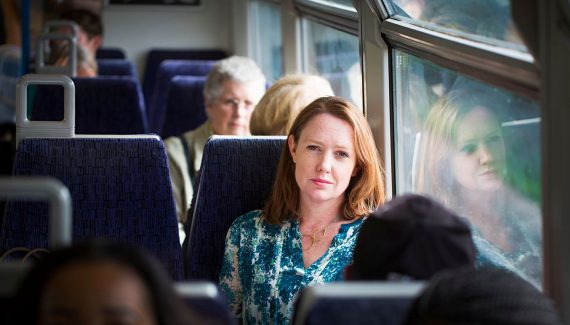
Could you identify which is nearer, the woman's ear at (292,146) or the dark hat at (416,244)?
the dark hat at (416,244)

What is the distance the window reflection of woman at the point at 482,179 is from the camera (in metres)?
2.11

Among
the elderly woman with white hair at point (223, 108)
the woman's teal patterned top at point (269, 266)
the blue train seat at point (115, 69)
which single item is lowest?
the woman's teal patterned top at point (269, 266)

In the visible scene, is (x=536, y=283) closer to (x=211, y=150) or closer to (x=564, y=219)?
(x=564, y=219)

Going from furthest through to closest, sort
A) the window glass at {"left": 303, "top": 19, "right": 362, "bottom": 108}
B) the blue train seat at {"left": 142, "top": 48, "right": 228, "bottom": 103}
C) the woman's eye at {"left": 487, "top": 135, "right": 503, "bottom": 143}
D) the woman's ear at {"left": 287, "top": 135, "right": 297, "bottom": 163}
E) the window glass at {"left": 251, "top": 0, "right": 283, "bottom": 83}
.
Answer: the blue train seat at {"left": 142, "top": 48, "right": 228, "bottom": 103}
the window glass at {"left": 251, "top": 0, "right": 283, "bottom": 83}
the window glass at {"left": 303, "top": 19, "right": 362, "bottom": 108}
the woman's ear at {"left": 287, "top": 135, "right": 297, "bottom": 163}
the woman's eye at {"left": 487, "top": 135, "right": 503, "bottom": 143}

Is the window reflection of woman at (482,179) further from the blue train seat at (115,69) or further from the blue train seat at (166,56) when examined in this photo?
the blue train seat at (166,56)

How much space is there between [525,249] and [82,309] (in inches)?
44.3

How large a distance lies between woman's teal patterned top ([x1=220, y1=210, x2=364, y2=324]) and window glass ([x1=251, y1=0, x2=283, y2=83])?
365 cm

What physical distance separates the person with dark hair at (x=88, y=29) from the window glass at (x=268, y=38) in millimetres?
1201

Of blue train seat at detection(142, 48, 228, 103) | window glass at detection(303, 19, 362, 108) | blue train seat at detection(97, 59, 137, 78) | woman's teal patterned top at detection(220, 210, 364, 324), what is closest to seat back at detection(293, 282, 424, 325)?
woman's teal patterned top at detection(220, 210, 364, 324)

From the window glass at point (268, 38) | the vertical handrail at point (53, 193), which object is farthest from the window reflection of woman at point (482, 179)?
the window glass at point (268, 38)

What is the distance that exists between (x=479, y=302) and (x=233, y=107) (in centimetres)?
299

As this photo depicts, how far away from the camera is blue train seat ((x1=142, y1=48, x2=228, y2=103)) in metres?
9.36

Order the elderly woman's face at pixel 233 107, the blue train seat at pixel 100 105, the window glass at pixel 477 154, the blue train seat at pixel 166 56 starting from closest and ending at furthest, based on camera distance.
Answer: the window glass at pixel 477 154 → the elderly woman's face at pixel 233 107 → the blue train seat at pixel 100 105 → the blue train seat at pixel 166 56

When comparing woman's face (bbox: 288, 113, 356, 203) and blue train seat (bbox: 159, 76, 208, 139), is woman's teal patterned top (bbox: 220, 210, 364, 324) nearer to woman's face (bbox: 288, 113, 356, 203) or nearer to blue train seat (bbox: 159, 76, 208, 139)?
woman's face (bbox: 288, 113, 356, 203)
